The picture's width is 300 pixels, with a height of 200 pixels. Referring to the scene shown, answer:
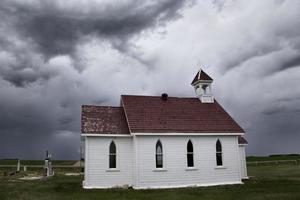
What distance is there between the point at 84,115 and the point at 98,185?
5512 millimetres

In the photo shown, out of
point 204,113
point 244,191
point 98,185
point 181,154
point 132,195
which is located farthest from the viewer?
point 204,113

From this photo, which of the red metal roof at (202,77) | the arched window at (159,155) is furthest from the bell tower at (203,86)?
the arched window at (159,155)

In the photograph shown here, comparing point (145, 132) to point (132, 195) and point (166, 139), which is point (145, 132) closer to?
point (166, 139)

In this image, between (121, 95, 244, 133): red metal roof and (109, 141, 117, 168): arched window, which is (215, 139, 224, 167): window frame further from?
(109, 141, 117, 168): arched window

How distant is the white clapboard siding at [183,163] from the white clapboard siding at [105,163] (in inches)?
40.4

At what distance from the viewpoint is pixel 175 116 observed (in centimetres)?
2889

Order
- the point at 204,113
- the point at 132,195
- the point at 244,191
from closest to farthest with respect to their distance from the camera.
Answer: the point at 132,195 < the point at 244,191 < the point at 204,113

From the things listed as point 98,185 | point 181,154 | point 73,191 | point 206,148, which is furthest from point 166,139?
point 73,191

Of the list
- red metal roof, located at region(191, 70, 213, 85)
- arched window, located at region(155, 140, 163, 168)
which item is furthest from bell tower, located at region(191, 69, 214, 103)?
arched window, located at region(155, 140, 163, 168)

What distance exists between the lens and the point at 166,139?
26.9 m

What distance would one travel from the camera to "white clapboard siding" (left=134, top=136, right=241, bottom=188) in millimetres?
26016

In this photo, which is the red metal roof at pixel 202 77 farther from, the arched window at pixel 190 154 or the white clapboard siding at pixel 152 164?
the arched window at pixel 190 154

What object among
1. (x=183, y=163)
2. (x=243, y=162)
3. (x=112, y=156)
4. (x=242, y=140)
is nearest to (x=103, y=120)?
(x=112, y=156)

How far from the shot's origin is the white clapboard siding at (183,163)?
85.4ft
